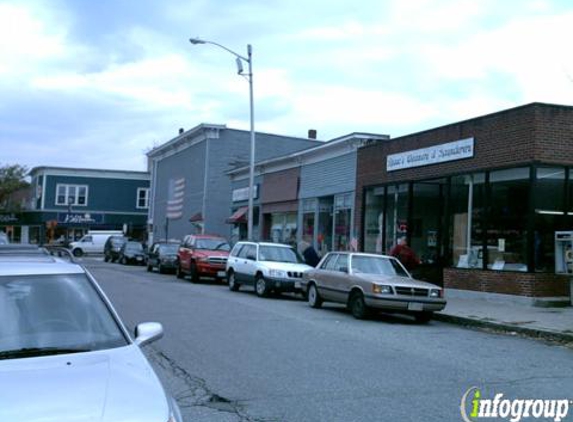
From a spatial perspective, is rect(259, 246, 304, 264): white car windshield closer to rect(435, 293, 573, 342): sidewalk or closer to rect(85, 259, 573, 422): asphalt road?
rect(435, 293, 573, 342): sidewalk

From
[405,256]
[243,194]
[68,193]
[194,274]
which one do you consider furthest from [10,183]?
[405,256]

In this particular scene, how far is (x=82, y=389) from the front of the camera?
3602 mm

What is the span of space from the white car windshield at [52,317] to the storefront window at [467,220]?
51.8 ft

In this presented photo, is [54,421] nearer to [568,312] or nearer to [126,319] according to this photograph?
[126,319]

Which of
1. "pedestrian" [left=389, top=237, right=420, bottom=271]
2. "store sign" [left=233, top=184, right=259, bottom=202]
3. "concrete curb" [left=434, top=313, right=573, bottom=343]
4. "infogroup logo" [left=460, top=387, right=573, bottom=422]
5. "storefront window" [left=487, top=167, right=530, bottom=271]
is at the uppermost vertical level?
"store sign" [left=233, top=184, right=259, bottom=202]

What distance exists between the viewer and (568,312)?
610 inches

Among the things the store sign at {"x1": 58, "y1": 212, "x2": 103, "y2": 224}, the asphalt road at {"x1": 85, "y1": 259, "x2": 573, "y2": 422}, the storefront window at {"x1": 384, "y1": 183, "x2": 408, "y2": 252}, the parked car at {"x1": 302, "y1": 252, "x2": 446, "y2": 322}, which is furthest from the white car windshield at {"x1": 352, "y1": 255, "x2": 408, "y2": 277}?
the store sign at {"x1": 58, "y1": 212, "x2": 103, "y2": 224}

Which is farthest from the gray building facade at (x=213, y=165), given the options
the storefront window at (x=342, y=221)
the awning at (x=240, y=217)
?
the storefront window at (x=342, y=221)

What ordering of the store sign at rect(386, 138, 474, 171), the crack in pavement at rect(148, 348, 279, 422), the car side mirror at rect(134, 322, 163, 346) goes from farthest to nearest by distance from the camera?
1. the store sign at rect(386, 138, 474, 171)
2. the crack in pavement at rect(148, 348, 279, 422)
3. the car side mirror at rect(134, 322, 163, 346)

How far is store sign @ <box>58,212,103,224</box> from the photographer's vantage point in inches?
2426

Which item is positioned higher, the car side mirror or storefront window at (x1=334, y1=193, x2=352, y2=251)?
storefront window at (x1=334, y1=193, x2=352, y2=251)

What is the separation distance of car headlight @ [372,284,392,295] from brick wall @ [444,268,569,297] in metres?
4.98

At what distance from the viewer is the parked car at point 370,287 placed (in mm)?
14039

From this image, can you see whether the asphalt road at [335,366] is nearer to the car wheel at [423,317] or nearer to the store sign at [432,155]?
the car wheel at [423,317]
